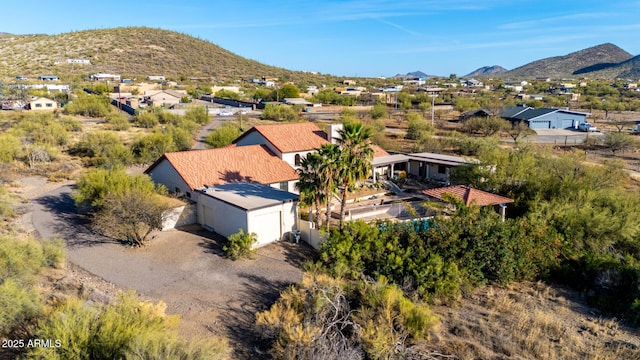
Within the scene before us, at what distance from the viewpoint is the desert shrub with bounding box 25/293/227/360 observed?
9.94 m

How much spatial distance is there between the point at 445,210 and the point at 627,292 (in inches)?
341

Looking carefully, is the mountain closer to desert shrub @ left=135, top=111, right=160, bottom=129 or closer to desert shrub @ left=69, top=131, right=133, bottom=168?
desert shrub @ left=135, top=111, right=160, bottom=129

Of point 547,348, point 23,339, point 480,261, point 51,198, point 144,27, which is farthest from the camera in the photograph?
point 144,27

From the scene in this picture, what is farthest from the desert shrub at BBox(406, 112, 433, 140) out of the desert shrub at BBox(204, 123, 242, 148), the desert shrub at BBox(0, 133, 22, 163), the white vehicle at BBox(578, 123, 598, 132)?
the desert shrub at BBox(0, 133, 22, 163)

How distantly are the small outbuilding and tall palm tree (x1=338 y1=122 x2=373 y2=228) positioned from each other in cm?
312

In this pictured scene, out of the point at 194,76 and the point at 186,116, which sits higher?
the point at 194,76

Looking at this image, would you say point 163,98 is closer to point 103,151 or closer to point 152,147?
point 103,151

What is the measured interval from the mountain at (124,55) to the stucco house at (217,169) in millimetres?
113919

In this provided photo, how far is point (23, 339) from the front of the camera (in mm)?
11711

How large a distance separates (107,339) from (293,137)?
2441 centimetres

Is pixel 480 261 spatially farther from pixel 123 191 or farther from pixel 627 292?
pixel 123 191

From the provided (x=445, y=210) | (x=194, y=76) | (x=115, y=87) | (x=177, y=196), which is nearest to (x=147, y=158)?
(x=177, y=196)

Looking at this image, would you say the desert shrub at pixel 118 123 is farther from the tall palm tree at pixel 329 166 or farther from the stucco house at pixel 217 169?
the tall palm tree at pixel 329 166

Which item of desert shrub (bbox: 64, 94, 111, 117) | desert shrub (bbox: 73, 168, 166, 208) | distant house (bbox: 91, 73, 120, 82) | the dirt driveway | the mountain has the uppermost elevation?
the mountain
